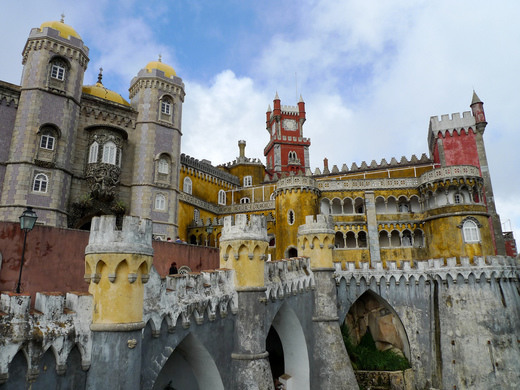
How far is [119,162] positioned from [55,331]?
78.7 feet

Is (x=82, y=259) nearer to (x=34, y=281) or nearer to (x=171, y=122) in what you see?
(x=34, y=281)

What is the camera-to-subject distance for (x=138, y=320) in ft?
26.5

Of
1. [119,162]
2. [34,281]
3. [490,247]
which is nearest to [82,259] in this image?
[34,281]

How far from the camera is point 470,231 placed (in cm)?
3070

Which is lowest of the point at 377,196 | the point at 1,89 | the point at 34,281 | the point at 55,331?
the point at 55,331

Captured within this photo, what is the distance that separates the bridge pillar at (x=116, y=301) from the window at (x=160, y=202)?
2279 centimetres

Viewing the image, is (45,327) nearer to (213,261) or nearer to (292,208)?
(213,261)

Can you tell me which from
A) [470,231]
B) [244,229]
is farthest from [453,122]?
[244,229]

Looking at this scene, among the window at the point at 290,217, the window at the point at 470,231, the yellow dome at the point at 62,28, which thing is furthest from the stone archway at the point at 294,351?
the yellow dome at the point at 62,28

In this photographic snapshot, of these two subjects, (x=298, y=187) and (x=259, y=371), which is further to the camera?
(x=298, y=187)

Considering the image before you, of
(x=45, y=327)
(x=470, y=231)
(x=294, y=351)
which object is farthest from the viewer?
(x=470, y=231)

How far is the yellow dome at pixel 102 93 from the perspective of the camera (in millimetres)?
31328

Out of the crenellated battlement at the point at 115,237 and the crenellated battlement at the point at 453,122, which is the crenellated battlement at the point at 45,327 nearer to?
the crenellated battlement at the point at 115,237

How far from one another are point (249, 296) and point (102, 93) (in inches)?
1048
